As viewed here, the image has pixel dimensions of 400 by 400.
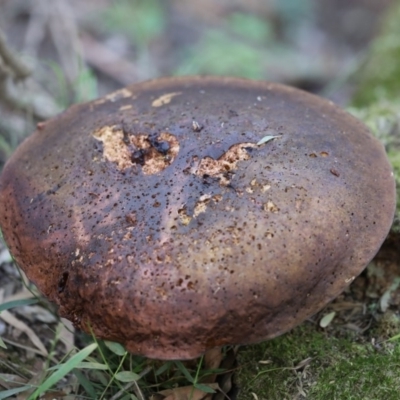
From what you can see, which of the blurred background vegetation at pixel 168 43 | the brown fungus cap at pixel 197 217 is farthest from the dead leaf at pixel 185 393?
the blurred background vegetation at pixel 168 43

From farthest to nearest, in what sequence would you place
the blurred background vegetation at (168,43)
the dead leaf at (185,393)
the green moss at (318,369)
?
the blurred background vegetation at (168,43)
the dead leaf at (185,393)
the green moss at (318,369)

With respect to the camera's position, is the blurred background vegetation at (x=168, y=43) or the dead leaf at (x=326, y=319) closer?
the dead leaf at (x=326, y=319)

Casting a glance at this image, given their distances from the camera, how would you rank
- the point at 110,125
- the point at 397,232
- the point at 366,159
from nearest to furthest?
the point at 366,159
the point at 110,125
the point at 397,232

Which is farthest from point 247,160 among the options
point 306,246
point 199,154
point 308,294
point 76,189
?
point 76,189

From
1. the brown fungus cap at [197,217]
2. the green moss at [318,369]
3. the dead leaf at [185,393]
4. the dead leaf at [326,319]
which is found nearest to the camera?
the brown fungus cap at [197,217]

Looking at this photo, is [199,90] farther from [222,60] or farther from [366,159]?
[222,60]

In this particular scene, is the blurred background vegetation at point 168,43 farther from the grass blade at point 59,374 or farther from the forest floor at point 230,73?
the grass blade at point 59,374

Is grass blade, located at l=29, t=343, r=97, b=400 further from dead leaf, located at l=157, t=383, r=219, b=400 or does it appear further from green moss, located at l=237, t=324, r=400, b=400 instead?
green moss, located at l=237, t=324, r=400, b=400
